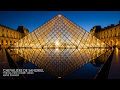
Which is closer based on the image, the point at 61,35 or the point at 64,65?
the point at 64,65

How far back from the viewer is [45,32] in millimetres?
17281

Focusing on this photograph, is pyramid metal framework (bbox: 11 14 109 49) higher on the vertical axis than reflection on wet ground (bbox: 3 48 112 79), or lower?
higher

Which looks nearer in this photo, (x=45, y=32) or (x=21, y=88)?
(x=21, y=88)

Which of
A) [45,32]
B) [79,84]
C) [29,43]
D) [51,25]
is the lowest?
[79,84]

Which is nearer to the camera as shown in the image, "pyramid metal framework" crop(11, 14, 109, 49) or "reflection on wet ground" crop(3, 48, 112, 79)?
"reflection on wet ground" crop(3, 48, 112, 79)

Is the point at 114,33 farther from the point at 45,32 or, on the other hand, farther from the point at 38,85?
the point at 38,85

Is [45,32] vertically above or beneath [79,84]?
above

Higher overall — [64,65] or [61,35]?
[61,35]

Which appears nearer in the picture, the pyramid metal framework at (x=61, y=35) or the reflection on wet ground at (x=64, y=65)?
the reflection on wet ground at (x=64, y=65)

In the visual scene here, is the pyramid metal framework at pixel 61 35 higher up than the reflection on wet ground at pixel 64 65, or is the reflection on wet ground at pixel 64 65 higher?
the pyramid metal framework at pixel 61 35

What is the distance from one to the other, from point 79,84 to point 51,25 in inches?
671
